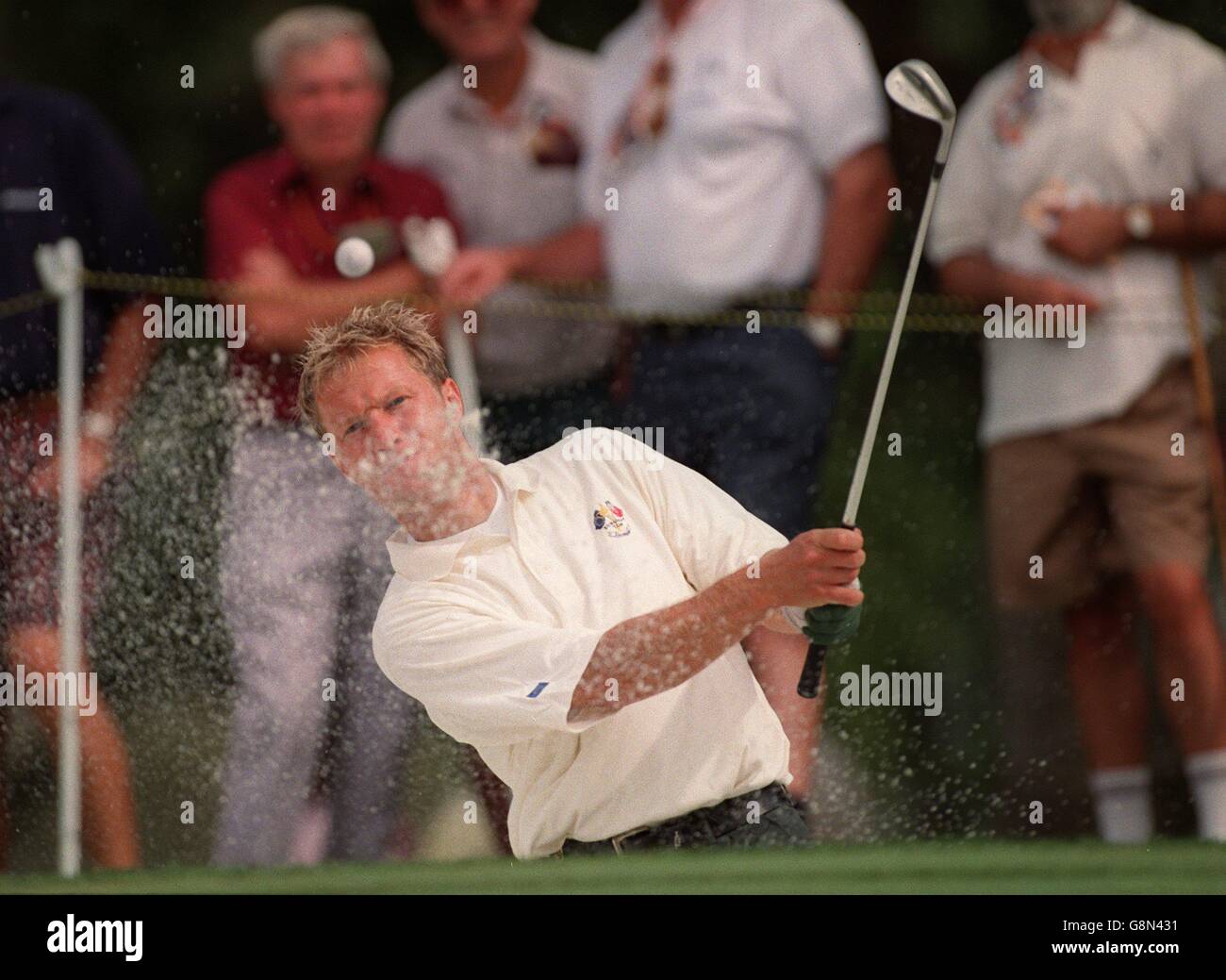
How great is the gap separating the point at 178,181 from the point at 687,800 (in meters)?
1.54

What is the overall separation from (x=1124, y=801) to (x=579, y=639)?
119cm

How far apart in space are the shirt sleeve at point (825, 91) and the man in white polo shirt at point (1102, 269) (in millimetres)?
242

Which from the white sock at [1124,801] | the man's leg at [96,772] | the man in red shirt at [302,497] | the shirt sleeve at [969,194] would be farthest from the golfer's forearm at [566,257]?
the white sock at [1124,801]

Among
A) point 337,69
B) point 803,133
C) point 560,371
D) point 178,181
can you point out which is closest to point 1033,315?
point 803,133

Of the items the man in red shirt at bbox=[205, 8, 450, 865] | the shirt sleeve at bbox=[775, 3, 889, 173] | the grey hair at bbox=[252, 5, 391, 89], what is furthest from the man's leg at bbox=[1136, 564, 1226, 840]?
the grey hair at bbox=[252, 5, 391, 89]

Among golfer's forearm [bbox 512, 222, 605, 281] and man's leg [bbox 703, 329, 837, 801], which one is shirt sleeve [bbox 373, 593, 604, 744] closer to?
man's leg [bbox 703, 329, 837, 801]

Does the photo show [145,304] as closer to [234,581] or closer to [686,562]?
[234,581]

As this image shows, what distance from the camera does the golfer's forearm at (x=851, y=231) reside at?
2.81 m

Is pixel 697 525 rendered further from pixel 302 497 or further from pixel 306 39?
pixel 306 39

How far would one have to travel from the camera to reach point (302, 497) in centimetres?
230

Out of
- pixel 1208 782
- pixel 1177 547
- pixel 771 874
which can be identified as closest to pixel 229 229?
pixel 771 874

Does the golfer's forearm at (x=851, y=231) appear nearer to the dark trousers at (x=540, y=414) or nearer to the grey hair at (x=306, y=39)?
the dark trousers at (x=540, y=414)

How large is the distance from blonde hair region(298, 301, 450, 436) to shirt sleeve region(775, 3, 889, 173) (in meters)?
0.92

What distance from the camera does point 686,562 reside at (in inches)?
75.9
